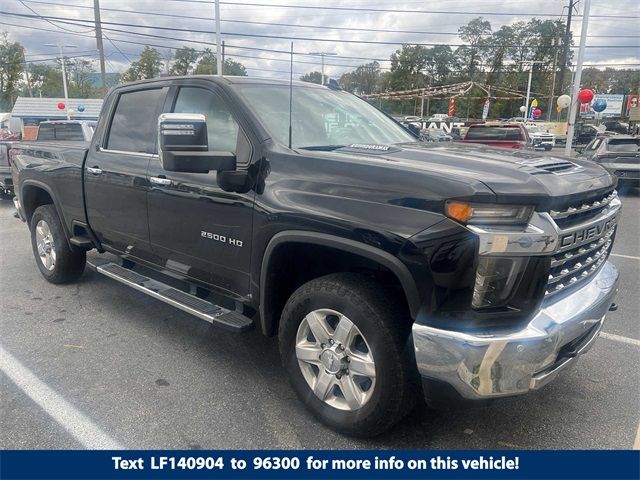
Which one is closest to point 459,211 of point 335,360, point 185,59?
point 335,360

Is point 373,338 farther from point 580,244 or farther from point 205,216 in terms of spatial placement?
point 205,216

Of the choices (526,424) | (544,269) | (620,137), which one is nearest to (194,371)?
(526,424)

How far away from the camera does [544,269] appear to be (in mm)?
2244

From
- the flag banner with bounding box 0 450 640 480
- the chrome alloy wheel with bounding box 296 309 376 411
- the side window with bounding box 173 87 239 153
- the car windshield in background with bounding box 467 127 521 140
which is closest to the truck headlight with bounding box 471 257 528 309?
the chrome alloy wheel with bounding box 296 309 376 411

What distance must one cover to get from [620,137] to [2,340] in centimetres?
1451

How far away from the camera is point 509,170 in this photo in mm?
2453

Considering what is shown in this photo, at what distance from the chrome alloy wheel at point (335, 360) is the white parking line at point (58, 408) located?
42.5 inches

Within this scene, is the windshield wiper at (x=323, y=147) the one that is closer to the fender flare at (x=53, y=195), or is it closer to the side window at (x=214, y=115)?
the side window at (x=214, y=115)

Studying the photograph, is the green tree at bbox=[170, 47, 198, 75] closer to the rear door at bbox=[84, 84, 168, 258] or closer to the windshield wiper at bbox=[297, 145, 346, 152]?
→ the rear door at bbox=[84, 84, 168, 258]

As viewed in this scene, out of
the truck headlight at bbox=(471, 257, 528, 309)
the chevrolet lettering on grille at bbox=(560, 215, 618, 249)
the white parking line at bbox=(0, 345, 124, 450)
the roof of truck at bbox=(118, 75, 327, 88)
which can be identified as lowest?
the white parking line at bbox=(0, 345, 124, 450)

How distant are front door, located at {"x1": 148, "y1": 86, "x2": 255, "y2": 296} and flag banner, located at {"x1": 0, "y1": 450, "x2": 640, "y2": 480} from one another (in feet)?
3.31

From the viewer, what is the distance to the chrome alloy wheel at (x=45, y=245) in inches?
207

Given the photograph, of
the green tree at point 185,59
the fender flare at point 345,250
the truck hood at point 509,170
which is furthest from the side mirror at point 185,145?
the green tree at point 185,59

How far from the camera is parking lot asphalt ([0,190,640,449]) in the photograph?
2.78 metres
